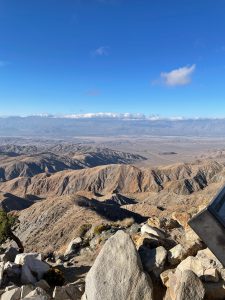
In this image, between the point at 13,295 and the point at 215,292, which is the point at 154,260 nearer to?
the point at 215,292

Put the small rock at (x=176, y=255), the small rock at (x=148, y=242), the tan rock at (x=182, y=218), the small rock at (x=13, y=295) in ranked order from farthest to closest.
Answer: the tan rock at (x=182, y=218) → the small rock at (x=148, y=242) → the small rock at (x=176, y=255) → the small rock at (x=13, y=295)

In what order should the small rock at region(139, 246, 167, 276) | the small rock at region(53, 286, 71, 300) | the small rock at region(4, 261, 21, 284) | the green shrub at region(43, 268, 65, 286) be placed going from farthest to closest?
the green shrub at region(43, 268, 65, 286), the small rock at region(4, 261, 21, 284), the small rock at region(139, 246, 167, 276), the small rock at region(53, 286, 71, 300)

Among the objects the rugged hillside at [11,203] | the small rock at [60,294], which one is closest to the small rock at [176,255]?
the small rock at [60,294]

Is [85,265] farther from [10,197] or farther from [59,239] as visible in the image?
[10,197]

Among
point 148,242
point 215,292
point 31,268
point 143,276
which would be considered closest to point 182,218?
point 148,242

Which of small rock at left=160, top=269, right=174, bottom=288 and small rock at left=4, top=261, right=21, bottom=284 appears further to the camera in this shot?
small rock at left=4, top=261, right=21, bottom=284

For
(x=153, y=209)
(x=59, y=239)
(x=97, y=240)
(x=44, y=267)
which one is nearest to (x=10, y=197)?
(x=153, y=209)

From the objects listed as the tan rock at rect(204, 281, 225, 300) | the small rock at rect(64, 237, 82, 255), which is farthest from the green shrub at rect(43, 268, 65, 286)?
the small rock at rect(64, 237, 82, 255)

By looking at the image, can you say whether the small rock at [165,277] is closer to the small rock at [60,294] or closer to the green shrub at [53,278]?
the small rock at [60,294]

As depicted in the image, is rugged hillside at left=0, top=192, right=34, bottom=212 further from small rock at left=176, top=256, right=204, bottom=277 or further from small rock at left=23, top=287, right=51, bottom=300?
small rock at left=176, top=256, right=204, bottom=277
